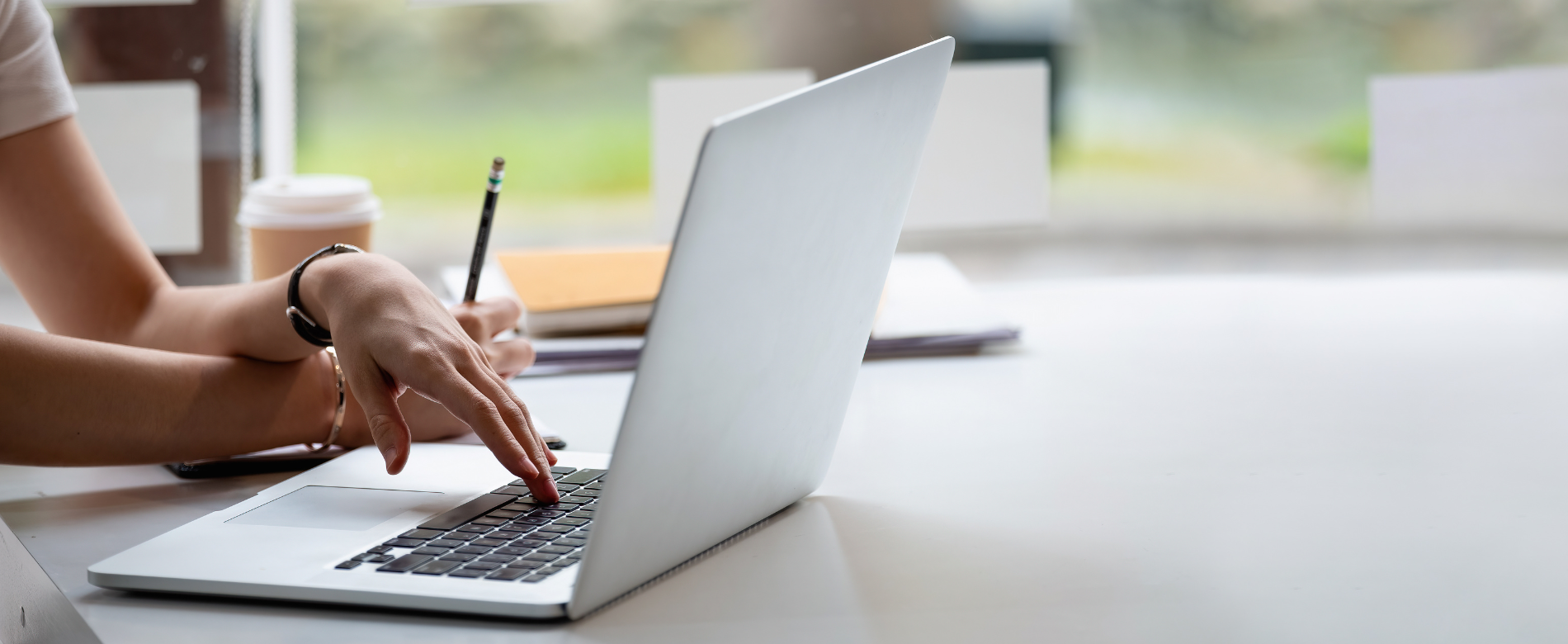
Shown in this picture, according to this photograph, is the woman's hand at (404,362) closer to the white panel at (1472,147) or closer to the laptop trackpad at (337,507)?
the laptop trackpad at (337,507)

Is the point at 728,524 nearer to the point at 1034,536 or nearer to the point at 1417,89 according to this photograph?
the point at 1034,536

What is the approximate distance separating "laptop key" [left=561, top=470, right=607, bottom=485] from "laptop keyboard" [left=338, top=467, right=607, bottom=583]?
12 mm

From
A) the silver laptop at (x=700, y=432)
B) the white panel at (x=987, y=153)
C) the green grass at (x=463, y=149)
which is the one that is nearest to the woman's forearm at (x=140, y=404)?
the silver laptop at (x=700, y=432)

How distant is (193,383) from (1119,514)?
0.53 m

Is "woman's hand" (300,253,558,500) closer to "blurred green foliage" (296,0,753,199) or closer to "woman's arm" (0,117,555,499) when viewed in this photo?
"woman's arm" (0,117,555,499)

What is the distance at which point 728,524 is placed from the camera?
1.96ft

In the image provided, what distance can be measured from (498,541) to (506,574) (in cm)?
5

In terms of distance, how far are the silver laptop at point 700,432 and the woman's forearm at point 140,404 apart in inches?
4.5

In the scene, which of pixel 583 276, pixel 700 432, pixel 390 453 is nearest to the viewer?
pixel 700 432

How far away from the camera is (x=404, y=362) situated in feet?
2.19

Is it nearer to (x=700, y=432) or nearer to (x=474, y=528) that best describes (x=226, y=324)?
(x=474, y=528)

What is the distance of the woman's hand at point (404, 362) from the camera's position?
0.63m

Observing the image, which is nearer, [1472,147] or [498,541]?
[498,541]

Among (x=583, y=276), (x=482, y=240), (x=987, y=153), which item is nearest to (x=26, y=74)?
(x=482, y=240)
